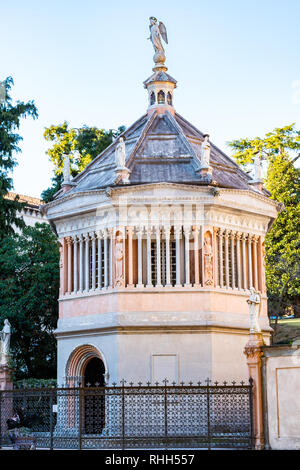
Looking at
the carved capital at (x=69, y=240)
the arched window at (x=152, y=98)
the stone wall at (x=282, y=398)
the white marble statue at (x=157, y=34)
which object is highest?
the white marble statue at (x=157, y=34)

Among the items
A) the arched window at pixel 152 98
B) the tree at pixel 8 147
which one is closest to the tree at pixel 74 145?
the tree at pixel 8 147

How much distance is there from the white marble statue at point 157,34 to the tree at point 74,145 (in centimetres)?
1212

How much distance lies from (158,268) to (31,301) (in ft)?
34.0

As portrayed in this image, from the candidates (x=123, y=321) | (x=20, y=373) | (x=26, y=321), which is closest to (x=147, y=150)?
(x=123, y=321)

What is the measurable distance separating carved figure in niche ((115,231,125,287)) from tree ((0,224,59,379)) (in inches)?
380

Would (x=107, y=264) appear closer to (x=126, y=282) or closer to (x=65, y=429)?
(x=126, y=282)

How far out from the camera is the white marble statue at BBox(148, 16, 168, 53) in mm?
33688

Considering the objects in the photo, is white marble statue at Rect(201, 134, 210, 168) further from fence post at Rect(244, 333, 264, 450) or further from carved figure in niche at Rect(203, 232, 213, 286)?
fence post at Rect(244, 333, 264, 450)

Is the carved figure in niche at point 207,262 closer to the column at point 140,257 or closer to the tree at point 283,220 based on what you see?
the column at point 140,257

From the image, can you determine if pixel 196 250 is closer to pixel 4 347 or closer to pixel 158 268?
pixel 158 268

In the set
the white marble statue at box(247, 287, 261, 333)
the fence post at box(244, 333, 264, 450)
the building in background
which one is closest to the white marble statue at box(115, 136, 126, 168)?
the white marble statue at box(247, 287, 261, 333)

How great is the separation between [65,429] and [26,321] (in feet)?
38.2

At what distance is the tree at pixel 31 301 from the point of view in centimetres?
3747
